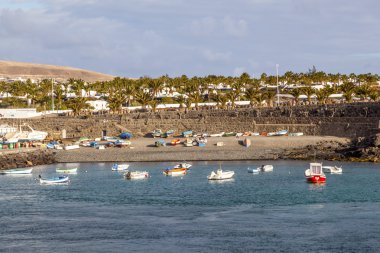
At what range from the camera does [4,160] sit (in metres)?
115

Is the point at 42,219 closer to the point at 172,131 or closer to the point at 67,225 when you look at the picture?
the point at 67,225

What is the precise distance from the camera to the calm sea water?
61.9 m

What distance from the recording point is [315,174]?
9238 centimetres

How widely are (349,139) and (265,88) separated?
222 feet

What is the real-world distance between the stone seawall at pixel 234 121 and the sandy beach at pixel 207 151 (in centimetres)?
498

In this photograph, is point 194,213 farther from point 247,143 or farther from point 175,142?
point 175,142

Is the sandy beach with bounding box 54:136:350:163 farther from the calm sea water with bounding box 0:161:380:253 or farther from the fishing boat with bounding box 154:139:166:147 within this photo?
the calm sea water with bounding box 0:161:380:253

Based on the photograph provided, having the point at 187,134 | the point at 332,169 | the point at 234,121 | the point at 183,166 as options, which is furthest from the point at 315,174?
the point at 234,121

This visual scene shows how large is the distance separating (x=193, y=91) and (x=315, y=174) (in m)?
81.1

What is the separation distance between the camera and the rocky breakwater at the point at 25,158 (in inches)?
4499

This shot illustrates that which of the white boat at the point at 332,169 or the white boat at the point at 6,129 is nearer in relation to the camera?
the white boat at the point at 332,169

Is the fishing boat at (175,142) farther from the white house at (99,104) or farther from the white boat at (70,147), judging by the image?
the white house at (99,104)

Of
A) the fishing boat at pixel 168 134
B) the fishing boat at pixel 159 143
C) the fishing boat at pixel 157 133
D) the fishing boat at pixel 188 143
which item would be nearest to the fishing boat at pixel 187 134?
the fishing boat at pixel 168 134

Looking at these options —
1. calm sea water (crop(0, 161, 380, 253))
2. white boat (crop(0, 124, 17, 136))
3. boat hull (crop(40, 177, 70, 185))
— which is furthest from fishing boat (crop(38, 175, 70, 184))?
white boat (crop(0, 124, 17, 136))
